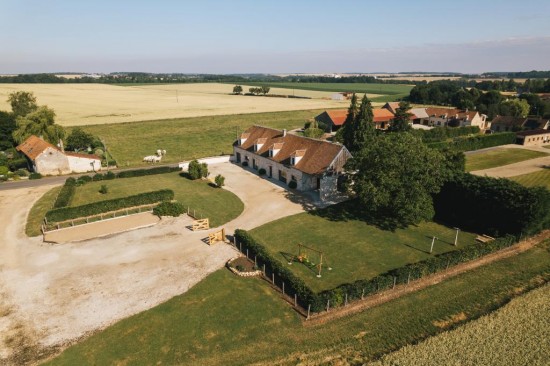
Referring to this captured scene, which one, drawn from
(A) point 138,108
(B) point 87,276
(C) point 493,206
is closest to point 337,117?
(C) point 493,206

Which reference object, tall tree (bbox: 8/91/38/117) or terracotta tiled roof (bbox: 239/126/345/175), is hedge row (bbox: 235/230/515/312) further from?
tall tree (bbox: 8/91/38/117)

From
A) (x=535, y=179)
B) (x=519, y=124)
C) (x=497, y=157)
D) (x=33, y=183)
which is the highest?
(x=519, y=124)

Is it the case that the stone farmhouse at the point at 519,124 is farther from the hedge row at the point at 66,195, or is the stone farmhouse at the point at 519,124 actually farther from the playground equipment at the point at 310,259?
the hedge row at the point at 66,195

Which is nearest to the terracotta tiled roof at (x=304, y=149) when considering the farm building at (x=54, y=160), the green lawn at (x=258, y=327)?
the green lawn at (x=258, y=327)

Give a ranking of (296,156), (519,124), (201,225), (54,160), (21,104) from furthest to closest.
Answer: (519,124), (21,104), (54,160), (296,156), (201,225)

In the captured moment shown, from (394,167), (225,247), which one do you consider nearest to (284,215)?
(225,247)

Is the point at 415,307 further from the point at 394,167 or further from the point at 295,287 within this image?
the point at 394,167

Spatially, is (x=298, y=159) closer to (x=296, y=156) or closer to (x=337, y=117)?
(x=296, y=156)

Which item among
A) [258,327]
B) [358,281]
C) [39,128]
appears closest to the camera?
[258,327]
